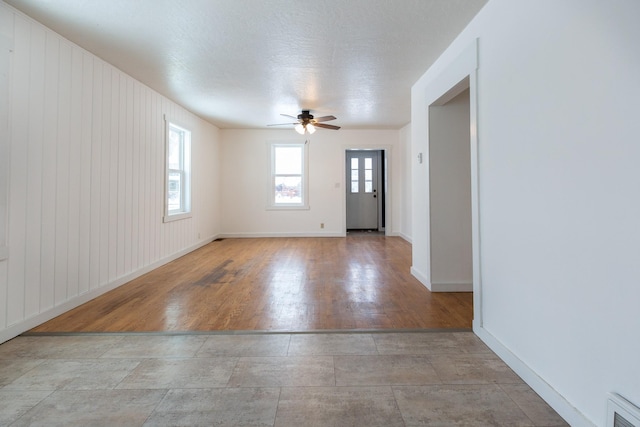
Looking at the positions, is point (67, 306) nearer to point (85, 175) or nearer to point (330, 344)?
point (85, 175)

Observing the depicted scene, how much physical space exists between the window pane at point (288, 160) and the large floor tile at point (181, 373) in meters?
5.40

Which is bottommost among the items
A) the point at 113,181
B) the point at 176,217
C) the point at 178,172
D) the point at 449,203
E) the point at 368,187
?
the point at 176,217

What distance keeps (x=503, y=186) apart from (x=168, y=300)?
9.33 ft

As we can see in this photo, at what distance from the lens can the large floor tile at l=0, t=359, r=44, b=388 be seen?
66.6 inches

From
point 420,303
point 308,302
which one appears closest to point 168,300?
point 308,302

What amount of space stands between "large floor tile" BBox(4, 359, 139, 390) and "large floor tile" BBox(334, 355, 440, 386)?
3.88 ft

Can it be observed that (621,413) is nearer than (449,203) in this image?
Yes

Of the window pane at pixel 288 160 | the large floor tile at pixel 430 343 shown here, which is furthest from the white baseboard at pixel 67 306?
the window pane at pixel 288 160

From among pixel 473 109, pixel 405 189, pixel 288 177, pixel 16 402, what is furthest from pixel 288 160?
pixel 16 402

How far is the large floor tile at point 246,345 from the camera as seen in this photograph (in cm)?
195

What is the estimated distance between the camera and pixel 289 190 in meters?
7.02

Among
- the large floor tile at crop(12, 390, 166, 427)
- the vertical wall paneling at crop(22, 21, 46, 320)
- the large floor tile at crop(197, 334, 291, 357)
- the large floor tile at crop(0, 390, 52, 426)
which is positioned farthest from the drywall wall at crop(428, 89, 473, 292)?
the vertical wall paneling at crop(22, 21, 46, 320)

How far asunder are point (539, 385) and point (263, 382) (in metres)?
1.34

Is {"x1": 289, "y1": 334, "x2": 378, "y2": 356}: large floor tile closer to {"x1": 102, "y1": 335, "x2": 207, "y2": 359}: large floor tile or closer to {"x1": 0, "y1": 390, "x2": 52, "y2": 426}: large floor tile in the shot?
{"x1": 102, "y1": 335, "x2": 207, "y2": 359}: large floor tile
